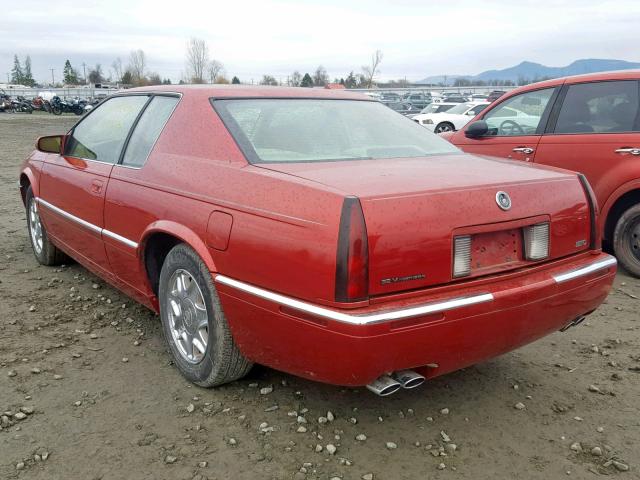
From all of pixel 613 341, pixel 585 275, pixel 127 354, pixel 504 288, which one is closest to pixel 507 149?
pixel 613 341

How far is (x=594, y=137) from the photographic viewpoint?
502 cm

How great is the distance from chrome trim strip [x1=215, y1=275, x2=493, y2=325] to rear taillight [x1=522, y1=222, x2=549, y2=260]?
0.36 metres

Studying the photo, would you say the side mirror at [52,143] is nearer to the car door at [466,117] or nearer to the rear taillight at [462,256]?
the rear taillight at [462,256]

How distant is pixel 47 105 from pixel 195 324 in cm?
4240

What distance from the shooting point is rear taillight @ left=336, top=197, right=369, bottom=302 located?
217cm

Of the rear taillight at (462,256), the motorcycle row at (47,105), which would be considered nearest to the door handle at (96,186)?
the rear taillight at (462,256)

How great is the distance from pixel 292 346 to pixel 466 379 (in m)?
1.25

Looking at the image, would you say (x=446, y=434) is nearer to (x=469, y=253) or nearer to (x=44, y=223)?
(x=469, y=253)

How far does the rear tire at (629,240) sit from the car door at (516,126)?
982 mm

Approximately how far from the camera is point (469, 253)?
242cm

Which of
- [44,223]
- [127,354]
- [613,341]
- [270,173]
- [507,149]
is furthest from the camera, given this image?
[507,149]

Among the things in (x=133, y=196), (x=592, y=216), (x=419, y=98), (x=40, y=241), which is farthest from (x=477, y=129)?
(x=419, y=98)

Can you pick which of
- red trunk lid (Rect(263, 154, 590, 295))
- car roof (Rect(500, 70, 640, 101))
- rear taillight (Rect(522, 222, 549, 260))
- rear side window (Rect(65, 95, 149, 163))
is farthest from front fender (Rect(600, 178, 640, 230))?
rear side window (Rect(65, 95, 149, 163))

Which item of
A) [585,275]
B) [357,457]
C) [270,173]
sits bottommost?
[357,457]
